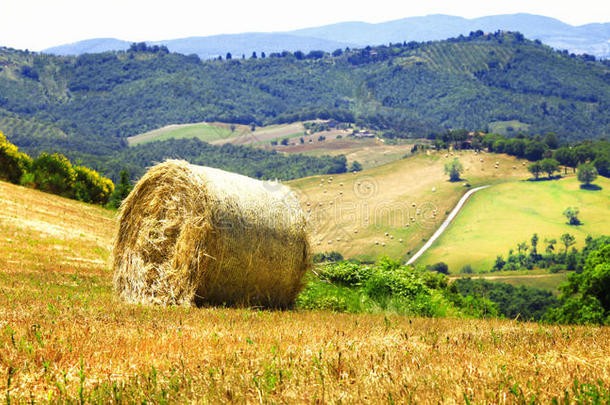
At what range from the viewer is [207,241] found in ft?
35.0

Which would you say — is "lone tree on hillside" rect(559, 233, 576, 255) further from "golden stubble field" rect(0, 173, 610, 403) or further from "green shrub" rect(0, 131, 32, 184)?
"golden stubble field" rect(0, 173, 610, 403)

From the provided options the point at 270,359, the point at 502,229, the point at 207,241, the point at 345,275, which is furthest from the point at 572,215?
the point at 270,359

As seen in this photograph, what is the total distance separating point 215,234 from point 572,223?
198 metres

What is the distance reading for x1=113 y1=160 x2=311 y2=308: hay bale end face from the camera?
10.8 metres

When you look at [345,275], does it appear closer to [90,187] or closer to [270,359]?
[270,359]

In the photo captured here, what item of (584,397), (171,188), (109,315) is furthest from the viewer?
(171,188)

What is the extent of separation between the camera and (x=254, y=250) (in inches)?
442

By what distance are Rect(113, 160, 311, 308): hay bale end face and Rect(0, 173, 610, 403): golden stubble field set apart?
217 centimetres

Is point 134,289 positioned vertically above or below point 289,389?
below

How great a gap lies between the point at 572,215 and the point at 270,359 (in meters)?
205

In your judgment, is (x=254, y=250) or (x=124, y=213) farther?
(x=124, y=213)

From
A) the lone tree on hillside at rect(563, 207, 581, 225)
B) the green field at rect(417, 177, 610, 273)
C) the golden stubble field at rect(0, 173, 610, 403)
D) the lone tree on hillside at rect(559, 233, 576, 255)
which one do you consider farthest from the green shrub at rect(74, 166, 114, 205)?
the lone tree on hillside at rect(563, 207, 581, 225)

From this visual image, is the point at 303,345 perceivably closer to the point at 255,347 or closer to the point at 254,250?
the point at 255,347

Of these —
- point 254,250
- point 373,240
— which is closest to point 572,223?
point 373,240
